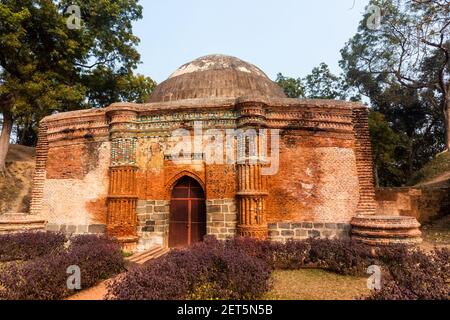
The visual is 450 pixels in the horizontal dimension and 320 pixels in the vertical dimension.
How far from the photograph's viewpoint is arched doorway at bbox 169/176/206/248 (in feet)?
29.2

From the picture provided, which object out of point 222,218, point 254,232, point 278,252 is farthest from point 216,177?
point 278,252

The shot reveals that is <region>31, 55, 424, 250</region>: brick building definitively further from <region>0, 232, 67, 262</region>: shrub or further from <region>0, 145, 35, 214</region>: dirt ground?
<region>0, 145, 35, 214</region>: dirt ground

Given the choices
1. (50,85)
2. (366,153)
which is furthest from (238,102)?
(50,85)

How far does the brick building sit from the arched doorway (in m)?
0.03

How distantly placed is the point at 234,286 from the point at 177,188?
15.3 ft

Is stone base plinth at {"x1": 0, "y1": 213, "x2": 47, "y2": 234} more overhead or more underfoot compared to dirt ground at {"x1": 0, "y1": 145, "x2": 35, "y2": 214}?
more underfoot

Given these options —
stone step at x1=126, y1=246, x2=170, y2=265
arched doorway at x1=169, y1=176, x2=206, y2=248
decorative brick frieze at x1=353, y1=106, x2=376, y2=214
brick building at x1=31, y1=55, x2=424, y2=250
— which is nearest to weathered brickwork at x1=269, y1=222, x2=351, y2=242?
brick building at x1=31, y1=55, x2=424, y2=250

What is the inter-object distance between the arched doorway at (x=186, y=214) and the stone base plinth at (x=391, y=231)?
174 inches

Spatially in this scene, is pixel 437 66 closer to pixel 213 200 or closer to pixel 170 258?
pixel 213 200

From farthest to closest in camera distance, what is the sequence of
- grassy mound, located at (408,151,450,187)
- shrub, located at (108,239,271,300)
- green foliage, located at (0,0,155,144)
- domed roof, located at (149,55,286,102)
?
grassy mound, located at (408,151,450,187) → green foliage, located at (0,0,155,144) → domed roof, located at (149,55,286,102) → shrub, located at (108,239,271,300)

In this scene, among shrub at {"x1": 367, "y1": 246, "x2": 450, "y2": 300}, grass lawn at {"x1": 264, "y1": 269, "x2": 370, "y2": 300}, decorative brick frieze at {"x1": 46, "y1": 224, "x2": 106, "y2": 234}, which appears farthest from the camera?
decorative brick frieze at {"x1": 46, "y1": 224, "x2": 106, "y2": 234}

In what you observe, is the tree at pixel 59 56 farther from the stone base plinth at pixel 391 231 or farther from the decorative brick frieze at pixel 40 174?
the stone base plinth at pixel 391 231

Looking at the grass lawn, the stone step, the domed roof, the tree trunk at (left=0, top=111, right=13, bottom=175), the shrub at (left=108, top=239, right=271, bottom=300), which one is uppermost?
the domed roof
